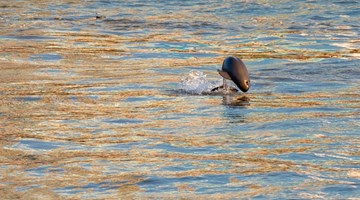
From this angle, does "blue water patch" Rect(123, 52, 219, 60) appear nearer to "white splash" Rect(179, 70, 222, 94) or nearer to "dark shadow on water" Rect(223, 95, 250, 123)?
"white splash" Rect(179, 70, 222, 94)

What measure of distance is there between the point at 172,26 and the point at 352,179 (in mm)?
14652

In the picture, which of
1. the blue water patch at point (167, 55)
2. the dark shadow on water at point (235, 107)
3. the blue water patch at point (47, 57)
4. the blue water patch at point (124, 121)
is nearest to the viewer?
the blue water patch at point (124, 121)

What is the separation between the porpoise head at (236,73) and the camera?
40.9 feet

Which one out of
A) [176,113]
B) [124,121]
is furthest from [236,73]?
[124,121]

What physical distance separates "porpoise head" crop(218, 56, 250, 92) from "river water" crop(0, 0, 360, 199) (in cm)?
16

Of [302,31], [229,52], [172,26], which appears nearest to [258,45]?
[229,52]

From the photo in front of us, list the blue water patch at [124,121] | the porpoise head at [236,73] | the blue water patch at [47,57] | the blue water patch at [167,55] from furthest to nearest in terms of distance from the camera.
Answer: the blue water patch at [167,55] → the blue water patch at [47,57] → the porpoise head at [236,73] → the blue water patch at [124,121]

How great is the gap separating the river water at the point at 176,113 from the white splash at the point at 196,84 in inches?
3.3

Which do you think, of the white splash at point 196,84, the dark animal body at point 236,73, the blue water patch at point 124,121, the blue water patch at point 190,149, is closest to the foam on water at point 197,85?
the white splash at point 196,84

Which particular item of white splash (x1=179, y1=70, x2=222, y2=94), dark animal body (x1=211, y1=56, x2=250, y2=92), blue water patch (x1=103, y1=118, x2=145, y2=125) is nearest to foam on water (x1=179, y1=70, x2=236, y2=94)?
white splash (x1=179, y1=70, x2=222, y2=94)

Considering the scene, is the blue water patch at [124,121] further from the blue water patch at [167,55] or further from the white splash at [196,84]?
the blue water patch at [167,55]

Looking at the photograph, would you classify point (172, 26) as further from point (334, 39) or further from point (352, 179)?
point (352, 179)

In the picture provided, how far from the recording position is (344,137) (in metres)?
9.56

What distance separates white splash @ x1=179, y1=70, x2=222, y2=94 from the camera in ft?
42.5
